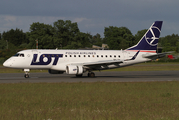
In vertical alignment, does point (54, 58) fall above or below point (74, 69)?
above

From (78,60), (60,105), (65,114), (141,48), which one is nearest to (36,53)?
(78,60)

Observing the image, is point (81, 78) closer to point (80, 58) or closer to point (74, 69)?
point (74, 69)

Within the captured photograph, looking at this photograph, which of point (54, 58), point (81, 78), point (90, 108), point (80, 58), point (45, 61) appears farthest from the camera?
point (80, 58)

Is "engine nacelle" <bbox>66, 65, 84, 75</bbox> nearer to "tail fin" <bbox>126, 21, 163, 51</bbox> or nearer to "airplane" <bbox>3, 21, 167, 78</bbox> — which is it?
"airplane" <bbox>3, 21, 167, 78</bbox>

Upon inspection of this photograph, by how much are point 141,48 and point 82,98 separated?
75.7 feet

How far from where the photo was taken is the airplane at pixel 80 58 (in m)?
30.4

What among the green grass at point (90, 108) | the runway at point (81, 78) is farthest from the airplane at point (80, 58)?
the green grass at point (90, 108)

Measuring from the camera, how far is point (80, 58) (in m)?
32.4

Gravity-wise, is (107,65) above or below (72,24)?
below

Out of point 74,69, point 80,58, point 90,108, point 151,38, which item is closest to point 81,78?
point 74,69

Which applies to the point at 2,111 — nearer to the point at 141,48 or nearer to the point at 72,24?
the point at 141,48

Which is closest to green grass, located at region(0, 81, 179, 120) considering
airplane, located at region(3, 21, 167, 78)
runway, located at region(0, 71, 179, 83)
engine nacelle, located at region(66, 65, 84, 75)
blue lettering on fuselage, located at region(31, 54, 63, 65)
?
runway, located at region(0, 71, 179, 83)

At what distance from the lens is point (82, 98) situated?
571 inches

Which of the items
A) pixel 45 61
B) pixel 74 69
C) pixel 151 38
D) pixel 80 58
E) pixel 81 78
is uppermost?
pixel 151 38
